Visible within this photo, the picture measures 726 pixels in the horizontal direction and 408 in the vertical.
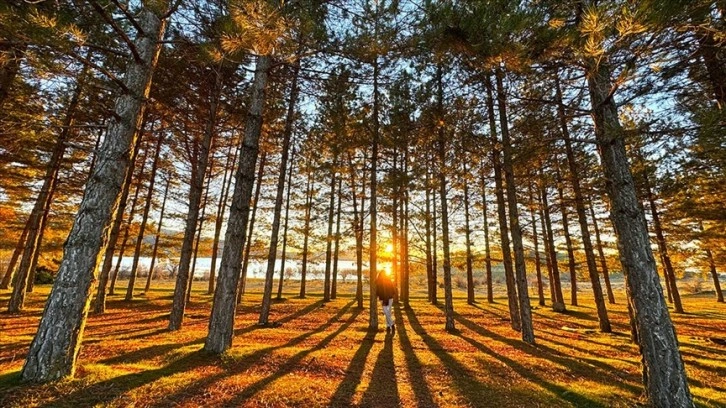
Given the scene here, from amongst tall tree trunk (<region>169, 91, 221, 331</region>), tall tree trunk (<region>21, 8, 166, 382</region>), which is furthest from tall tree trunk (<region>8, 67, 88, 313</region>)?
tall tree trunk (<region>21, 8, 166, 382</region>)

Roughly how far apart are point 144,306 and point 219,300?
1096 centimetres

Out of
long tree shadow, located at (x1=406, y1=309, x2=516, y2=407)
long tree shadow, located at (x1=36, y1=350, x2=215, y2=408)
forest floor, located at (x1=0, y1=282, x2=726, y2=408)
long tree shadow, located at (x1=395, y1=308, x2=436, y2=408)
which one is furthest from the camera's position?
long tree shadow, located at (x1=406, y1=309, x2=516, y2=407)

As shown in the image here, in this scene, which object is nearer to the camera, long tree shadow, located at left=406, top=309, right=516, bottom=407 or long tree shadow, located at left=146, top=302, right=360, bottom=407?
long tree shadow, located at left=146, top=302, right=360, bottom=407

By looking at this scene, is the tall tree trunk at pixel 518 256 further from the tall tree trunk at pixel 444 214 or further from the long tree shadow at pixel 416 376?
the long tree shadow at pixel 416 376

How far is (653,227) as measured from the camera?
16859 millimetres

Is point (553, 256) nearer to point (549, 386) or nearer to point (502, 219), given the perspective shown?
point (502, 219)

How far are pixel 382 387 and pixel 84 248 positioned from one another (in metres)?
4.51

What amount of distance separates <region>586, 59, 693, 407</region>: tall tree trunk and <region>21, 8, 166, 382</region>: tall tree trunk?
6.08 metres

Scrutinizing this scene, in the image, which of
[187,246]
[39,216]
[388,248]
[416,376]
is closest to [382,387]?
[416,376]

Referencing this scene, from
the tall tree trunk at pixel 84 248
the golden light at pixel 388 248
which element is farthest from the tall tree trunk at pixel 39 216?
the golden light at pixel 388 248

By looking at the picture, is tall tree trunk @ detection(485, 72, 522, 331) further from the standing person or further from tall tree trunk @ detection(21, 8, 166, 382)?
tall tree trunk @ detection(21, 8, 166, 382)

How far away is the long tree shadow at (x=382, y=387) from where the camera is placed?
13.7 ft

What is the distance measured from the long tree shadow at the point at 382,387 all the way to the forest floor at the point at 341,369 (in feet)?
0.06

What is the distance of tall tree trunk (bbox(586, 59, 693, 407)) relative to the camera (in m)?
3.93
